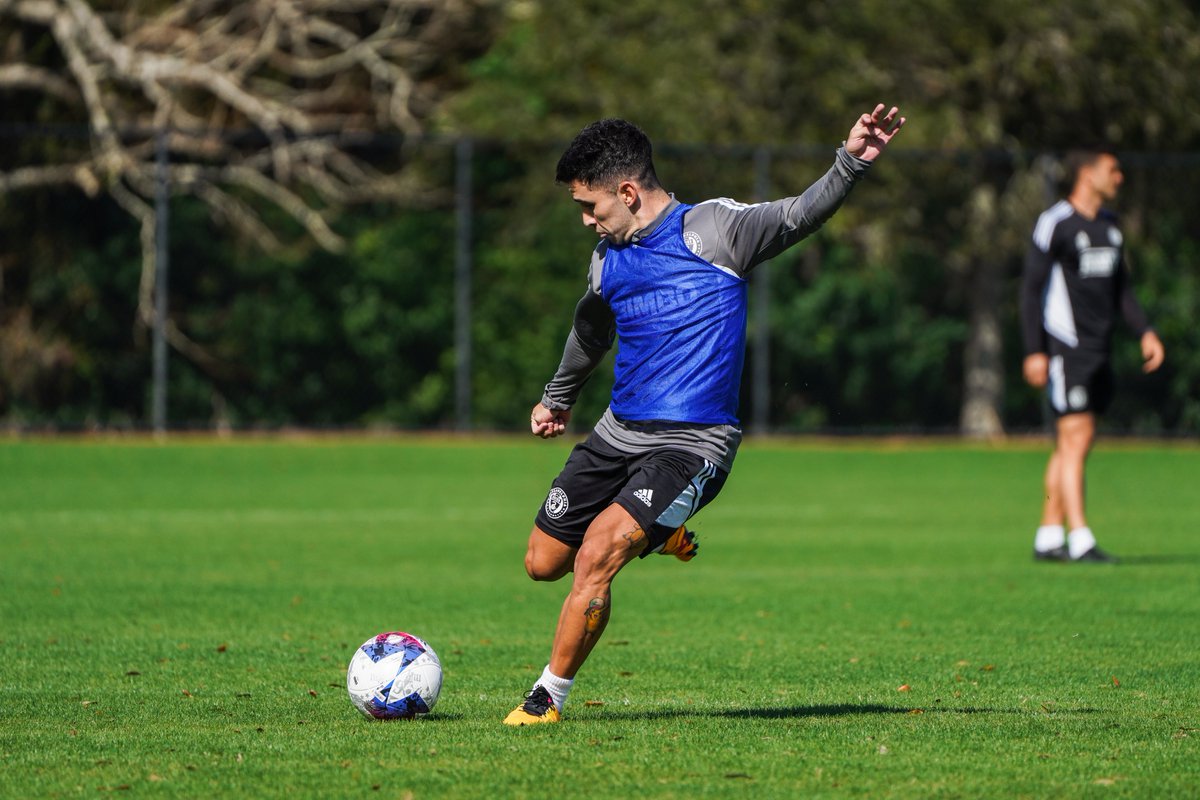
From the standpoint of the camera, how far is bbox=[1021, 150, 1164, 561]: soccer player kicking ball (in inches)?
483

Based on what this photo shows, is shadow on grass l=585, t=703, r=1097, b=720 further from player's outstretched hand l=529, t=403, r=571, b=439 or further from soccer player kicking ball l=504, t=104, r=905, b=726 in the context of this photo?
player's outstretched hand l=529, t=403, r=571, b=439

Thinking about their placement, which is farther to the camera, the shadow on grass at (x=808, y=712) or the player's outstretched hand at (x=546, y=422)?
the player's outstretched hand at (x=546, y=422)

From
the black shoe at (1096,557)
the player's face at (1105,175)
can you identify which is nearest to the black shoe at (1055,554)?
the black shoe at (1096,557)

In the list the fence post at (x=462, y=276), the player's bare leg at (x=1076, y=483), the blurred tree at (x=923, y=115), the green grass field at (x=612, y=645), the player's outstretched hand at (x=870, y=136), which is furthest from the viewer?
the blurred tree at (x=923, y=115)

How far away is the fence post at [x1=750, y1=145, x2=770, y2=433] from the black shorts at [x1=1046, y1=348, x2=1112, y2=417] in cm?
1004

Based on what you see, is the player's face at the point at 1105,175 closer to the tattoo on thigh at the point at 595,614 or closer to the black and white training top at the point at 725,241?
the black and white training top at the point at 725,241

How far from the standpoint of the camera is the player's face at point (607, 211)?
6.50 metres

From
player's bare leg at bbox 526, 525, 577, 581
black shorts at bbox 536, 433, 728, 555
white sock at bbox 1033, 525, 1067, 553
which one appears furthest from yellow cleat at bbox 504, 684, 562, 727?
white sock at bbox 1033, 525, 1067, 553

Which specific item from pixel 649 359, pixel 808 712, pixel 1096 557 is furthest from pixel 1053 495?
pixel 649 359

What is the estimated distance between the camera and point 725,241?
6.54 meters

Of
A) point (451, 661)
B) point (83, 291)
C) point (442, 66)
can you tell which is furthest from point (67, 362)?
point (451, 661)

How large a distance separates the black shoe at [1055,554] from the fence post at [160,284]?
1246cm

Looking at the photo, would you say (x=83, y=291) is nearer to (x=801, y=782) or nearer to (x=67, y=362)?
(x=67, y=362)

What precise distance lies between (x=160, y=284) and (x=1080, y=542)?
12.9 metres
